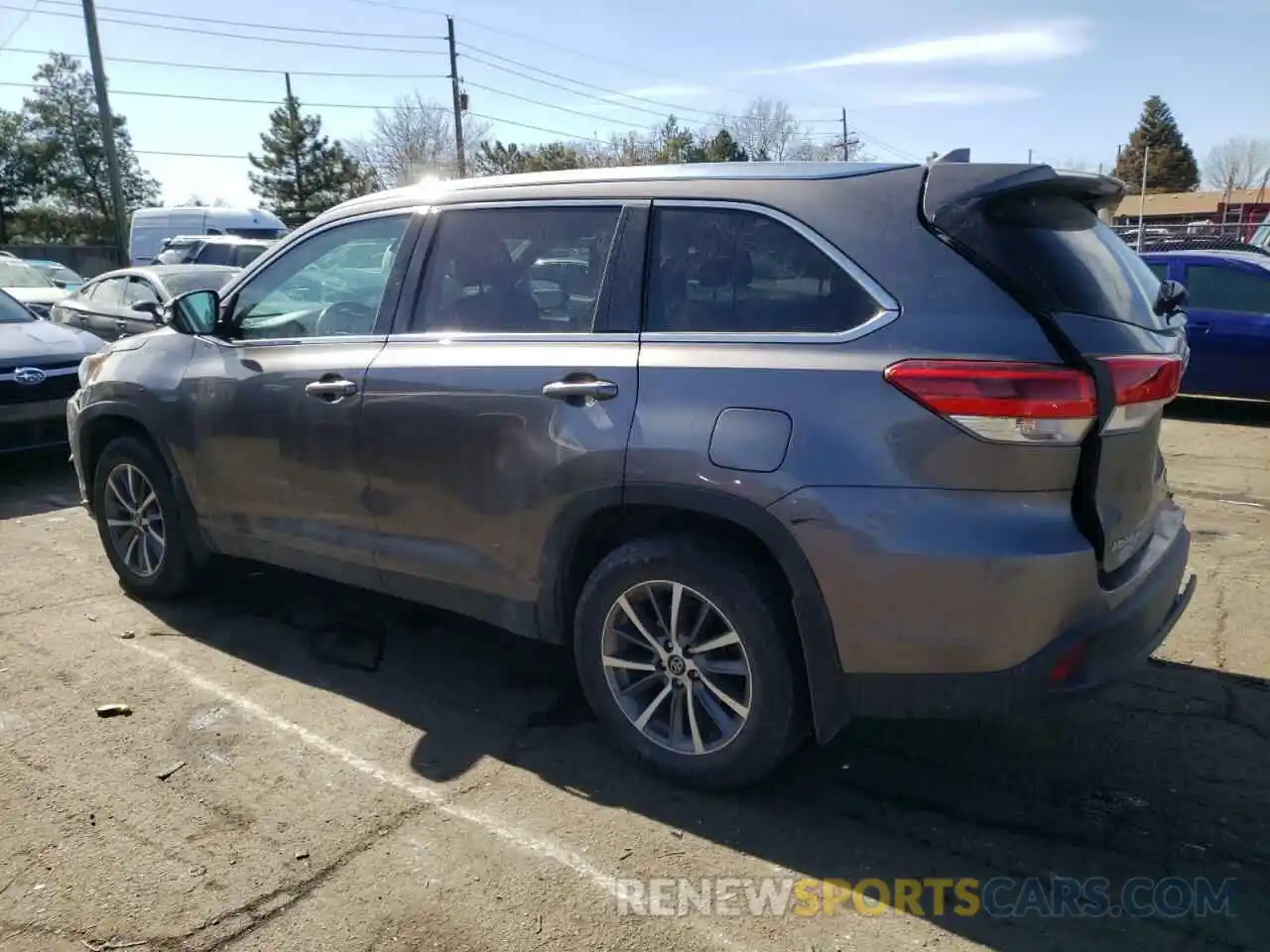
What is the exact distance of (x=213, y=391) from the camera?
4602mm

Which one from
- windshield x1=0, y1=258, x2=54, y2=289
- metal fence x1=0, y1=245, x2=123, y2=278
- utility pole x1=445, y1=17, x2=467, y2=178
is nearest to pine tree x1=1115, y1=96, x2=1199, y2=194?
utility pole x1=445, y1=17, x2=467, y2=178

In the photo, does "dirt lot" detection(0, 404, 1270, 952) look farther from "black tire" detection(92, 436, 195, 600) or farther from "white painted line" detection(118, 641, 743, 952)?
"black tire" detection(92, 436, 195, 600)

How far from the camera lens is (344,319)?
14.0ft

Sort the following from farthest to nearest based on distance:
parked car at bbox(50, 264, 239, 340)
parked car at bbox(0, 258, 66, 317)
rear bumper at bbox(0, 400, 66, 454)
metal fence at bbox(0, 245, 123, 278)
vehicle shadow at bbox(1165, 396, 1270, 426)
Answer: metal fence at bbox(0, 245, 123, 278), parked car at bbox(0, 258, 66, 317), parked car at bbox(50, 264, 239, 340), vehicle shadow at bbox(1165, 396, 1270, 426), rear bumper at bbox(0, 400, 66, 454)

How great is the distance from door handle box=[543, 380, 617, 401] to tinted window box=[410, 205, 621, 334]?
0.23 m

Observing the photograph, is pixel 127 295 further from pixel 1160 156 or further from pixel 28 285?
pixel 1160 156

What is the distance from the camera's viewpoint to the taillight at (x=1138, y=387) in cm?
283

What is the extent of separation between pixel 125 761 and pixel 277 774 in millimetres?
584

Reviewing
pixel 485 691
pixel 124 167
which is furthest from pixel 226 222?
pixel 124 167

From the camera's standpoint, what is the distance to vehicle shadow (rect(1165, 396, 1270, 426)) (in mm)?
10469

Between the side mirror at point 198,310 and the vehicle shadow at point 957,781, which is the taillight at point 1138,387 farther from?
Result: the side mirror at point 198,310

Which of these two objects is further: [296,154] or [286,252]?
[296,154]

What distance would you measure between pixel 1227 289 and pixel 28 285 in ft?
55.0

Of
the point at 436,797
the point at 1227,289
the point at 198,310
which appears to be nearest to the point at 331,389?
the point at 198,310
